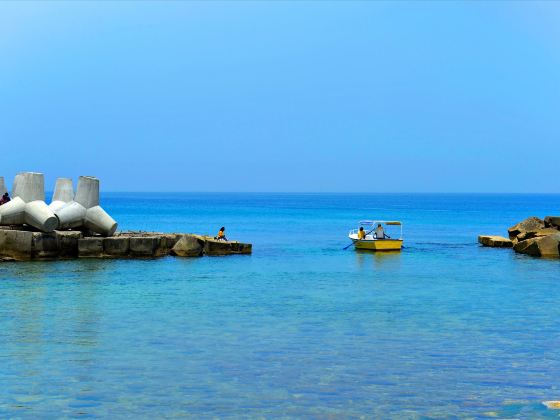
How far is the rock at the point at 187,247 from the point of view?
131 feet

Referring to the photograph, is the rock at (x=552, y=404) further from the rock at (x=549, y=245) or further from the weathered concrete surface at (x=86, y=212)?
the rock at (x=549, y=245)

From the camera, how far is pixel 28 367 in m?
15.4

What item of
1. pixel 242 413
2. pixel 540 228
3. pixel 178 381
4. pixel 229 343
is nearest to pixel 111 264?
pixel 229 343

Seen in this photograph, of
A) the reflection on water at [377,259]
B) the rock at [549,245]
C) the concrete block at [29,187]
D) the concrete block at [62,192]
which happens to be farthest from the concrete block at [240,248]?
the rock at [549,245]

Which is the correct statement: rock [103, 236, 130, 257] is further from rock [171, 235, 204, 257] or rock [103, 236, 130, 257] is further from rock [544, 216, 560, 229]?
rock [544, 216, 560, 229]

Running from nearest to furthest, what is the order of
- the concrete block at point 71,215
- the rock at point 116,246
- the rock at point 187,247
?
the concrete block at point 71,215 → the rock at point 116,246 → the rock at point 187,247

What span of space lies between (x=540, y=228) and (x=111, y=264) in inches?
1114

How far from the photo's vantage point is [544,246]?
43.8 m

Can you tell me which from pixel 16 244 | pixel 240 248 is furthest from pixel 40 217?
pixel 240 248

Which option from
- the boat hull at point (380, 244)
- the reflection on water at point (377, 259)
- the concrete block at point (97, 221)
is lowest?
the reflection on water at point (377, 259)

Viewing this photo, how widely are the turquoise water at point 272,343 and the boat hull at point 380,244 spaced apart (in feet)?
35.6

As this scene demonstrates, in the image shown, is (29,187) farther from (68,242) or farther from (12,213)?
(68,242)

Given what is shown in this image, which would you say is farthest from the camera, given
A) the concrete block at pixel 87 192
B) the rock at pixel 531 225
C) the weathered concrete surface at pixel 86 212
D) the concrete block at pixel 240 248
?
the rock at pixel 531 225

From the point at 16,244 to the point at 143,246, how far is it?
621 cm
